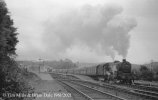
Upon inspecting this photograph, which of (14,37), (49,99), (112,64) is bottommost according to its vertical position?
(49,99)

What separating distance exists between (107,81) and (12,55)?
14920 millimetres

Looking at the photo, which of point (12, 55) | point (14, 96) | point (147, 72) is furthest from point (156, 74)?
point (14, 96)

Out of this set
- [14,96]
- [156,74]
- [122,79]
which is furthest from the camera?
[156,74]

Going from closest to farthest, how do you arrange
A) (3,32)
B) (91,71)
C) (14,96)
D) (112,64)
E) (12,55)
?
1. (14,96)
2. (3,32)
3. (12,55)
4. (112,64)
5. (91,71)

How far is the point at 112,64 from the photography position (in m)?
34.3

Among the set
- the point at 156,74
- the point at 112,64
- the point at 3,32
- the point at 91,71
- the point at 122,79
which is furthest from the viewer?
the point at 156,74

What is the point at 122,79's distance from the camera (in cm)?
3189

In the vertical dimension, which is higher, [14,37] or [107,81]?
[14,37]

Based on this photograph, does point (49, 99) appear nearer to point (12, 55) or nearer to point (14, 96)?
point (14, 96)

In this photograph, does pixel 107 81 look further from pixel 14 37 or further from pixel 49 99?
pixel 49 99

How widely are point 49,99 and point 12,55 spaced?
1014cm

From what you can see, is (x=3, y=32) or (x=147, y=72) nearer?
(x=3, y=32)

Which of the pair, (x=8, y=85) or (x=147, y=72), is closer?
(x=8, y=85)

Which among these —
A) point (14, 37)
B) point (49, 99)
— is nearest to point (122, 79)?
point (14, 37)
